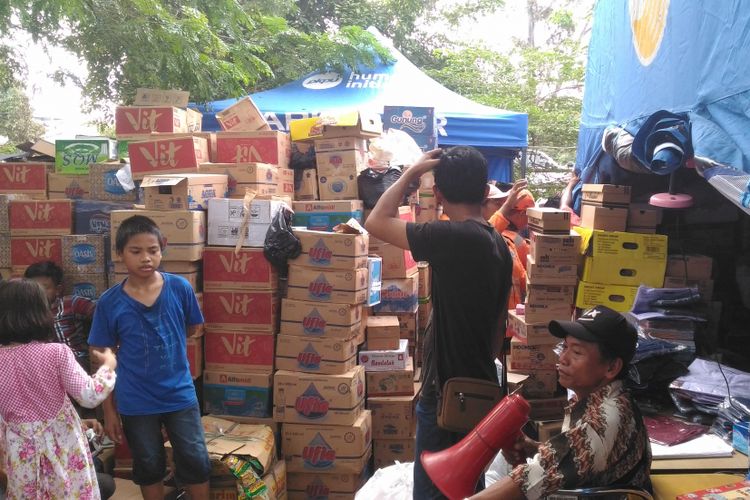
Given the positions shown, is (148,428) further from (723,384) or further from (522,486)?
(723,384)

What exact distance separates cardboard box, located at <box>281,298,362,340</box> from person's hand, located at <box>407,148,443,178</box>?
1762mm

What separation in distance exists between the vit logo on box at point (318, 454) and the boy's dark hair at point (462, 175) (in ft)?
7.47

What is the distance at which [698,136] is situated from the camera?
113 inches

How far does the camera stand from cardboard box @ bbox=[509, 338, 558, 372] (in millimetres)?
4363

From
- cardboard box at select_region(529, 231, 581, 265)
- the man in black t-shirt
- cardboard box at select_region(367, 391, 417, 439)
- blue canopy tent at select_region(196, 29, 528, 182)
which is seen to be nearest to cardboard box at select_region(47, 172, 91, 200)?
cardboard box at select_region(367, 391, 417, 439)

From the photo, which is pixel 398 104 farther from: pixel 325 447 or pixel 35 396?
pixel 35 396

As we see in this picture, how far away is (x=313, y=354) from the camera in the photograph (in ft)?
13.2

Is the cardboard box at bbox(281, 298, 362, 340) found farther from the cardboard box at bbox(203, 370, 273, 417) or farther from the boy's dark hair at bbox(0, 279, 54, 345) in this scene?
the boy's dark hair at bbox(0, 279, 54, 345)

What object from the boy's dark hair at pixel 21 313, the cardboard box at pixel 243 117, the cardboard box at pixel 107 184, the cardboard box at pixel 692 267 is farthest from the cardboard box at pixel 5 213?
the cardboard box at pixel 692 267

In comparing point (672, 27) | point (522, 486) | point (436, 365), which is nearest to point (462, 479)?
point (522, 486)

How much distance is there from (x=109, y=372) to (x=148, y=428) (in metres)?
0.70

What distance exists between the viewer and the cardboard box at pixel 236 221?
412cm

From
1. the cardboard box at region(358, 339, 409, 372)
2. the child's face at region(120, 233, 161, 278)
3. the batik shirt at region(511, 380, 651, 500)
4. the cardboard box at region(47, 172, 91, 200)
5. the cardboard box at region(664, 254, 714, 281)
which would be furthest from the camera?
the cardboard box at region(47, 172, 91, 200)

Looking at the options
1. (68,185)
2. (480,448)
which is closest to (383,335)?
(480,448)
